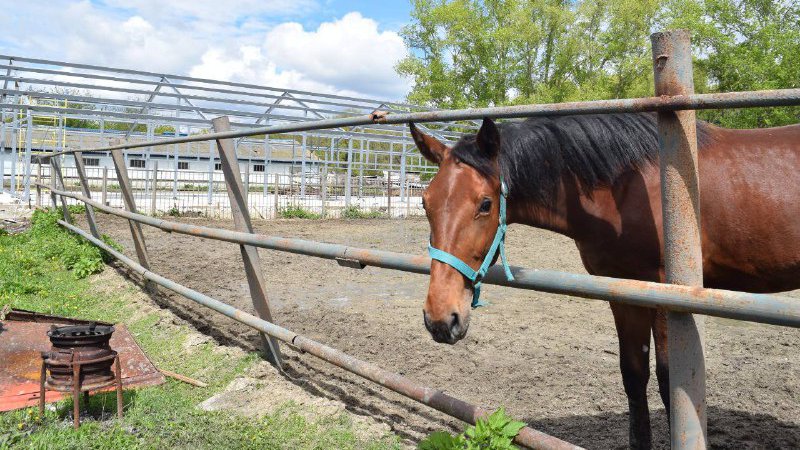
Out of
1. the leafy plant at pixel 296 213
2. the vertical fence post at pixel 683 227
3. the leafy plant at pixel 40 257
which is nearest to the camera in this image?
the vertical fence post at pixel 683 227

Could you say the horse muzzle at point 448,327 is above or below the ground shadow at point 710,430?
above

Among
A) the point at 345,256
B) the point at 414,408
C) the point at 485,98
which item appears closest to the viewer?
the point at 345,256

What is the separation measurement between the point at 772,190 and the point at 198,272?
647cm

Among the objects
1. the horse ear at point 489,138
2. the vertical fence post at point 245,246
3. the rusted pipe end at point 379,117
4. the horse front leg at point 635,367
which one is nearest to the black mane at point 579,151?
the horse ear at point 489,138

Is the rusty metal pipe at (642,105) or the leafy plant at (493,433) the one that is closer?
the rusty metal pipe at (642,105)

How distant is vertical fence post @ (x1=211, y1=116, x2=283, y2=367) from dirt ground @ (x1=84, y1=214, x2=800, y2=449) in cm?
27

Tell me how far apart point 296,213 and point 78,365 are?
14.7 m

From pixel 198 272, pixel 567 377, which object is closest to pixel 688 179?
pixel 567 377

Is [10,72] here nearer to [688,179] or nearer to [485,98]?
[688,179]

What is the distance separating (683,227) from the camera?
1589mm

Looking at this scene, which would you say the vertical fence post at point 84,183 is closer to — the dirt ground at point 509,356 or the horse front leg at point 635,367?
the dirt ground at point 509,356

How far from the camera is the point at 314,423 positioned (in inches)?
117

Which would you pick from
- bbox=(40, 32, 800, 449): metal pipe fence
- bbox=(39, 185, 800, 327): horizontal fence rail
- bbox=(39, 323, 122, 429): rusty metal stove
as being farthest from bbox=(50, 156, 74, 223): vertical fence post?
bbox=(40, 32, 800, 449): metal pipe fence

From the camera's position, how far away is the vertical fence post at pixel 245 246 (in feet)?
12.6
